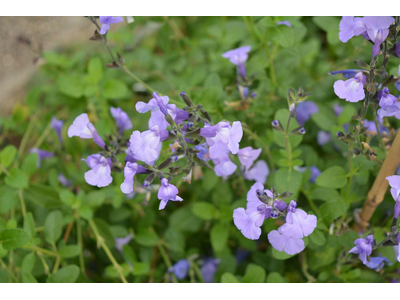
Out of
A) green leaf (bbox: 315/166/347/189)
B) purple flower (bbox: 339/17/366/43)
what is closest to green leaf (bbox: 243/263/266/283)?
green leaf (bbox: 315/166/347/189)

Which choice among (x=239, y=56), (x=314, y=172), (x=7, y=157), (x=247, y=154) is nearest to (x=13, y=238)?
(x=7, y=157)

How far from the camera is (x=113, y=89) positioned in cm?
212

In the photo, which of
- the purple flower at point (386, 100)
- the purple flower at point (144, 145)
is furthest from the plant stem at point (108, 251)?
the purple flower at point (386, 100)

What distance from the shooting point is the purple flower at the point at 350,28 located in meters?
1.20

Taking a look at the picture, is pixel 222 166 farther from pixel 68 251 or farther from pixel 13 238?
pixel 68 251

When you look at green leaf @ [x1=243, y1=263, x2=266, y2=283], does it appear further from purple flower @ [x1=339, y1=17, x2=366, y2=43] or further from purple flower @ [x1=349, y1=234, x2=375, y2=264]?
purple flower @ [x1=339, y1=17, x2=366, y2=43]

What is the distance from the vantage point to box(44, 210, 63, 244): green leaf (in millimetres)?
1861

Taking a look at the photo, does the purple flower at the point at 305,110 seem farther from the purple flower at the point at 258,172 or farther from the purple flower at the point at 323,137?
the purple flower at the point at 258,172

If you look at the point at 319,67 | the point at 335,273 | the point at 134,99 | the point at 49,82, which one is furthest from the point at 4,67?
the point at 335,273

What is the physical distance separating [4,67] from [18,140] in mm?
642

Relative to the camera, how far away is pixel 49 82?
3.20 meters

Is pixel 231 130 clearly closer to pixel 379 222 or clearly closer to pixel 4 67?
pixel 379 222

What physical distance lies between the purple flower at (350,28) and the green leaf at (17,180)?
1.59 metres

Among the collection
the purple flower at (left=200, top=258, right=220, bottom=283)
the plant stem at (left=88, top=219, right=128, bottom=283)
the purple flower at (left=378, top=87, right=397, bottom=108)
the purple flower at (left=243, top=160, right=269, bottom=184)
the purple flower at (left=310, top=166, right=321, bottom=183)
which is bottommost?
A: the purple flower at (left=200, top=258, right=220, bottom=283)
